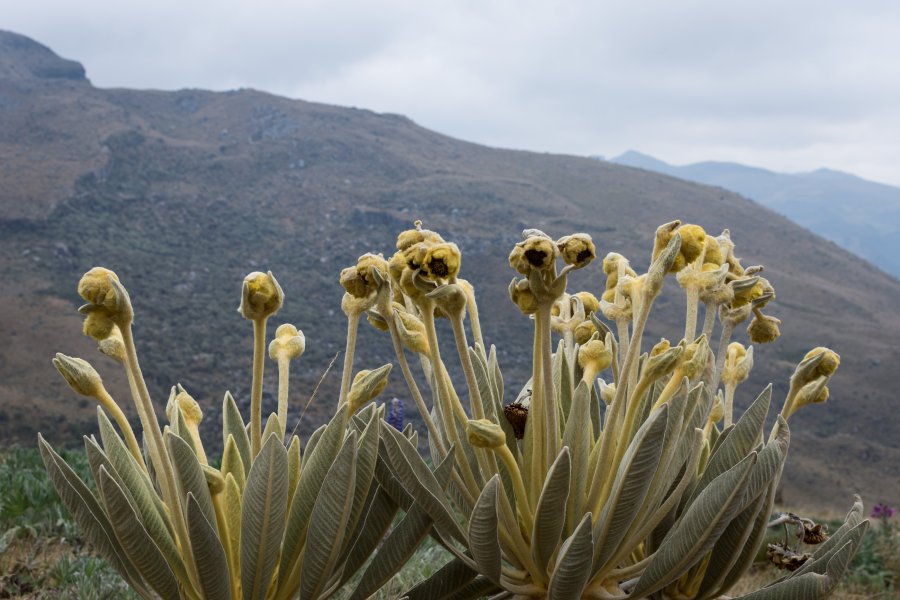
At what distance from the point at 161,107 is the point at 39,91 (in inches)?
360

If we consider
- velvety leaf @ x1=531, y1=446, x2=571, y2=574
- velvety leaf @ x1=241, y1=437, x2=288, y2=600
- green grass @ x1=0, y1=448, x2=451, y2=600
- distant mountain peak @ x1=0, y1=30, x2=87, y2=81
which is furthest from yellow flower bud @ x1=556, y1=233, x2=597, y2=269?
distant mountain peak @ x1=0, y1=30, x2=87, y2=81

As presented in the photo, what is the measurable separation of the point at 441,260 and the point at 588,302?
593mm

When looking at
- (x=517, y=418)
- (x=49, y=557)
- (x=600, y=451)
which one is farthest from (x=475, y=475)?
(x=49, y=557)

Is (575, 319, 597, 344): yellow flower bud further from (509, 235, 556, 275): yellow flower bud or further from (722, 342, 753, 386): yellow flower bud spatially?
(509, 235, 556, 275): yellow flower bud

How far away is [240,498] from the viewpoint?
4.21ft

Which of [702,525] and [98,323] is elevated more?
[98,323]

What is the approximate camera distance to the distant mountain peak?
66.7 m

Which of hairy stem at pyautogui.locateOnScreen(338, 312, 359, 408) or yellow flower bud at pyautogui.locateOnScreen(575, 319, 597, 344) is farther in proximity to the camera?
yellow flower bud at pyautogui.locateOnScreen(575, 319, 597, 344)

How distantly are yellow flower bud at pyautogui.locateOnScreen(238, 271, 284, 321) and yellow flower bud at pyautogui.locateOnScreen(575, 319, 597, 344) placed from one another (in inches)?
23.7

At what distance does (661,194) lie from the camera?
55.0 m

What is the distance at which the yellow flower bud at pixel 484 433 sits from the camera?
1108 mm

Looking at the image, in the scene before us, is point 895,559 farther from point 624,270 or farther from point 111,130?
point 111,130

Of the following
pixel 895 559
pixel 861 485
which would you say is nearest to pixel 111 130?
pixel 861 485

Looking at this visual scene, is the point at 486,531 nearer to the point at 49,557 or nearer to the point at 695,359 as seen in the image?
the point at 695,359
